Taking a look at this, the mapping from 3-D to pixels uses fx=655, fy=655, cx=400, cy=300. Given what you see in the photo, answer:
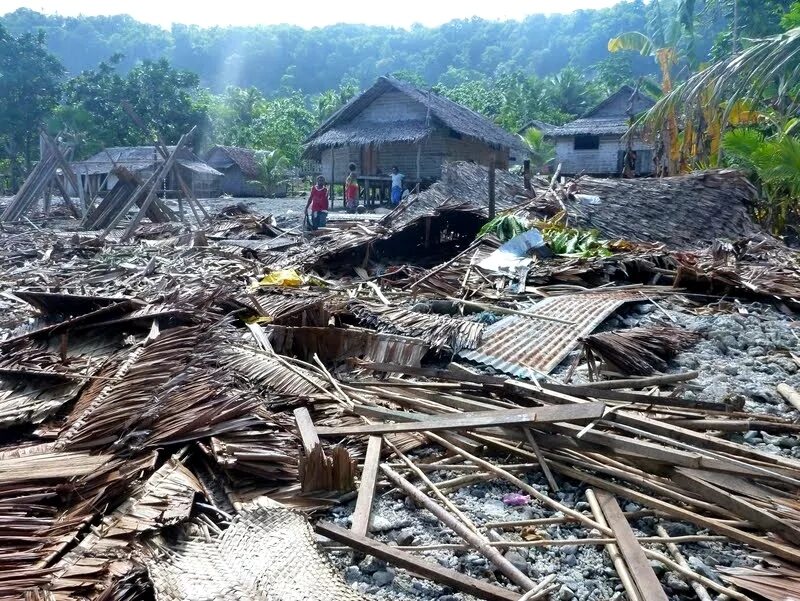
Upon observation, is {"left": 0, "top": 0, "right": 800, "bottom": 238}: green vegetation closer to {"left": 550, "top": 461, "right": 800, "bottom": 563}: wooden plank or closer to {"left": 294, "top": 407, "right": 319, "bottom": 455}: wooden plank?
{"left": 550, "top": 461, "right": 800, "bottom": 563}: wooden plank

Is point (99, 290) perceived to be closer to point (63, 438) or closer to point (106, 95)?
point (63, 438)

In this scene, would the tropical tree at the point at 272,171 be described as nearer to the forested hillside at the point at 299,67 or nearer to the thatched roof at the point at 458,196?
the forested hillside at the point at 299,67

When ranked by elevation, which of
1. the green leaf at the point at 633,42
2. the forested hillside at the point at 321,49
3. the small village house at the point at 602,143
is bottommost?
the small village house at the point at 602,143

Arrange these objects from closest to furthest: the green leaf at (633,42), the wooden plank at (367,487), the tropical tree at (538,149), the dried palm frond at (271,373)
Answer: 1. the wooden plank at (367,487)
2. the dried palm frond at (271,373)
3. the green leaf at (633,42)
4. the tropical tree at (538,149)

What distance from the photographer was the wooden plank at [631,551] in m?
2.26

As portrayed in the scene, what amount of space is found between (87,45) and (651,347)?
319 ft

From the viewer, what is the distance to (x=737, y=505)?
2633 mm

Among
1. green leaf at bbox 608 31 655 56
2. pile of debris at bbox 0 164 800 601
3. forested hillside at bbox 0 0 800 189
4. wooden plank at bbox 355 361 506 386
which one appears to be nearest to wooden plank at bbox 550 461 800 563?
pile of debris at bbox 0 164 800 601

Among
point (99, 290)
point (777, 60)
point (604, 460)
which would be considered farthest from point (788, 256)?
point (99, 290)

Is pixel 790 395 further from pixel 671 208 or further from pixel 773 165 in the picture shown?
pixel 671 208

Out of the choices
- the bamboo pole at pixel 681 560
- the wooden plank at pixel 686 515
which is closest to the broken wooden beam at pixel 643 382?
the wooden plank at pixel 686 515

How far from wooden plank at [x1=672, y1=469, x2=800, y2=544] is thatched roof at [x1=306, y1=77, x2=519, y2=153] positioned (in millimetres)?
19347

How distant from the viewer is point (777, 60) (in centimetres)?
937

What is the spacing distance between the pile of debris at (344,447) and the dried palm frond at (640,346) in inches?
→ 0.7
